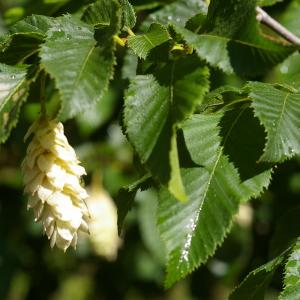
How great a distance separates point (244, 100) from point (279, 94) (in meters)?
0.08

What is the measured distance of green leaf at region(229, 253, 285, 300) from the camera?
165 cm

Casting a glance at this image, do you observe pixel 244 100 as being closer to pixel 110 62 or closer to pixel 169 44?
pixel 169 44

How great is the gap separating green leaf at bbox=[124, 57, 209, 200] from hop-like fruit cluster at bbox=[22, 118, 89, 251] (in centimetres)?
23

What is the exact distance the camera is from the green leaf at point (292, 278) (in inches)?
60.5

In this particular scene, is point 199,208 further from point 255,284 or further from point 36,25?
Result: point 36,25

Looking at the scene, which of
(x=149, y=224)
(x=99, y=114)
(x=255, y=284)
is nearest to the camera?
(x=255, y=284)

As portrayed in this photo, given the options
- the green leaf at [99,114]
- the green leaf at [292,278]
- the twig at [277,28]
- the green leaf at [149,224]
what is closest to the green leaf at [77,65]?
the green leaf at [292,278]

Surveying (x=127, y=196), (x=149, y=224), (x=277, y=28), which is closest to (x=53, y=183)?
(x=127, y=196)

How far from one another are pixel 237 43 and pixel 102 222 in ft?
6.40

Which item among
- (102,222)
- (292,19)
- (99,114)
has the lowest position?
(102,222)

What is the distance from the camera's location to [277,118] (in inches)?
58.7

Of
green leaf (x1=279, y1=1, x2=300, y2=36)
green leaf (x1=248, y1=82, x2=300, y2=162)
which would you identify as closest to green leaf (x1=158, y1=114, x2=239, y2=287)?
green leaf (x1=248, y1=82, x2=300, y2=162)

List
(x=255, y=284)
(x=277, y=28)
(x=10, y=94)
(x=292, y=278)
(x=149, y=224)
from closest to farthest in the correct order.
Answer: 1. (x=10, y=94)
2. (x=292, y=278)
3. (x=255, y=284)
4. (x=277, y=28)
5. (x=149, y=224)

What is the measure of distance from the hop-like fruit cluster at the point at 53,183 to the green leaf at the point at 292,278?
451 mm
